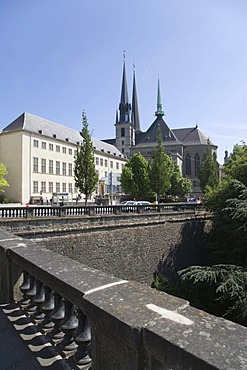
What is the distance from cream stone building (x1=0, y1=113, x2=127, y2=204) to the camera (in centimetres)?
4644

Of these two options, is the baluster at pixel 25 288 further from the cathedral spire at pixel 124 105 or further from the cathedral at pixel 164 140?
the cathedral spire at pixel 124 105

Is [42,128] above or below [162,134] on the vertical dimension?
below

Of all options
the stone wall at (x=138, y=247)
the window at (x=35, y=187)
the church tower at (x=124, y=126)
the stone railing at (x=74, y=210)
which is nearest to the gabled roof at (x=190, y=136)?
the church tower at (x=124, y=126)

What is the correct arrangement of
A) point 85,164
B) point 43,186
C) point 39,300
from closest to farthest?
point 39,300
point 85,164
point 43,186

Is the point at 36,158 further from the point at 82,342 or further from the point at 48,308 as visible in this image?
the point at 82,342

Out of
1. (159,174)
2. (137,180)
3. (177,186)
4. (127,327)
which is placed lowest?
(127,327)

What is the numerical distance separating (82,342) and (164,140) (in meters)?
92.4

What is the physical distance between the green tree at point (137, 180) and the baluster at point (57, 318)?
1746 inches

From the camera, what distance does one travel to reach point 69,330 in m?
2.33

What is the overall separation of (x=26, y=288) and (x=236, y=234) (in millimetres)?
15336

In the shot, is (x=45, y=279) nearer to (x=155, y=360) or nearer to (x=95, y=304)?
(x=95, y=304)

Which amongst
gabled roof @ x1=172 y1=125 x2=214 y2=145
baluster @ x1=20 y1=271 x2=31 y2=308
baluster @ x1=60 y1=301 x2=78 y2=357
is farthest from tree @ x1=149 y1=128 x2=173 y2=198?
gabled roof @ x1=172 y1=125 x2=214 y2=145

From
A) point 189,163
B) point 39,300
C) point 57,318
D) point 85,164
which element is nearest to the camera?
point 57,318

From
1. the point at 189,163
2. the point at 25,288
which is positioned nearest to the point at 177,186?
the point at 189,163
